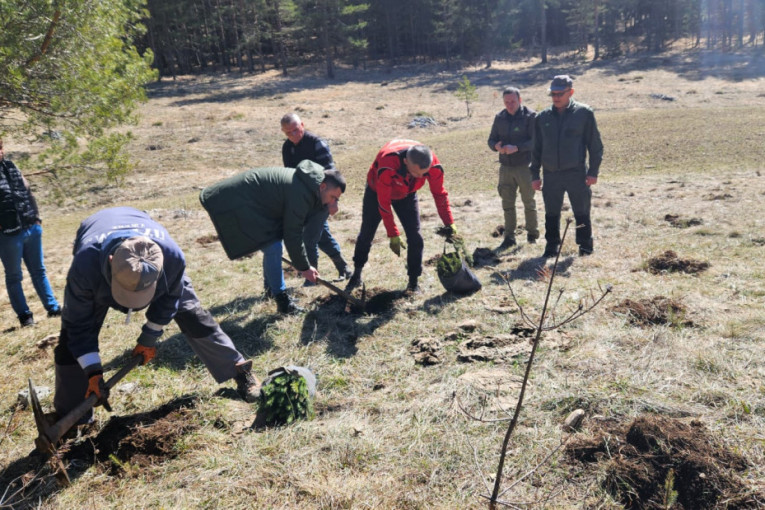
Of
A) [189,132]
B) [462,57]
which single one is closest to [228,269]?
[189,132]

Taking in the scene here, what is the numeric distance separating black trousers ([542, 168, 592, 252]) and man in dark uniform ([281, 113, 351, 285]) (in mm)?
2657

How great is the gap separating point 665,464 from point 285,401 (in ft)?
7.66

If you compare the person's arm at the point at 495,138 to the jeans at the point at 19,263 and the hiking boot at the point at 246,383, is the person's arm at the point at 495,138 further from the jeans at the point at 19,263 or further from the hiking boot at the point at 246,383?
the jeans at the point at 19,263

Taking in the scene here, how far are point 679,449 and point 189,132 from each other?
75.3 ft

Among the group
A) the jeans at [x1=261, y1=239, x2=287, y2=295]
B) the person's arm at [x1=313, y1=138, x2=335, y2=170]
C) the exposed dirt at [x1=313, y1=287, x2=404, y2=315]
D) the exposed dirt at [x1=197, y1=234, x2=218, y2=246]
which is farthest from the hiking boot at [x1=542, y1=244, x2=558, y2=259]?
the exposed dirt at [x1=197, y1=234, x2=218, y2=246]

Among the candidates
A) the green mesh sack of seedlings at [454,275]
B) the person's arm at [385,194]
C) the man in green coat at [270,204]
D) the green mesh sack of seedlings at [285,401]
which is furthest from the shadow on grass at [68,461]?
the green mesh sack of seedlings at [454,275]

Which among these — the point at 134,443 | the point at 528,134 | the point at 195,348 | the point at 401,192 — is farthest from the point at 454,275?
the point at 134,443

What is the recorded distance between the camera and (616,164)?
1269 cm

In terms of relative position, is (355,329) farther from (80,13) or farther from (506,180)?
(80,13)

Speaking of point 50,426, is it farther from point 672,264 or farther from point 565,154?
point 672,264

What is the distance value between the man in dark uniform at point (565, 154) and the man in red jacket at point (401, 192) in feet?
5.36

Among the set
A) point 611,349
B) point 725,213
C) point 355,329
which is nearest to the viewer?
point 611,349

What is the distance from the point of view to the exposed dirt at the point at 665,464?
8.18 feet

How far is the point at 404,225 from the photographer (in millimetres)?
5289
